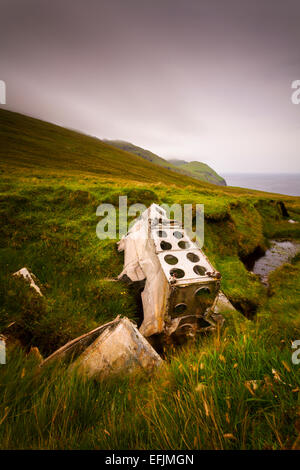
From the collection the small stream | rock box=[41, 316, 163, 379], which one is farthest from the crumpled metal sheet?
the small stream

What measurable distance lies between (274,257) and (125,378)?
1164 centimetres

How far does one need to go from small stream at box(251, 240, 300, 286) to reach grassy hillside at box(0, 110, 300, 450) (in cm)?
81

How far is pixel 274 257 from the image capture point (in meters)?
11.2

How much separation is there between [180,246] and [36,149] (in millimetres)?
56316

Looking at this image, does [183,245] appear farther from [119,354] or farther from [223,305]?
[119,354]

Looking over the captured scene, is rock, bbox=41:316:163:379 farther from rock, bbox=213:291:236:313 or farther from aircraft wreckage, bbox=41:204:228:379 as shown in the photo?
rock, bbox=213:291:236:313

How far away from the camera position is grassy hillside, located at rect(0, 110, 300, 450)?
1.47m

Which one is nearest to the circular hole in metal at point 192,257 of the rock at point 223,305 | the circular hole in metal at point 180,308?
the circular hole in metal at point 180,308

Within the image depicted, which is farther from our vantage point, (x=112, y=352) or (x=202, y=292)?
(x=202, y=292)

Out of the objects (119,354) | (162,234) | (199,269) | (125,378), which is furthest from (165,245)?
(125,378)

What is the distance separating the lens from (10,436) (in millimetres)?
1490
